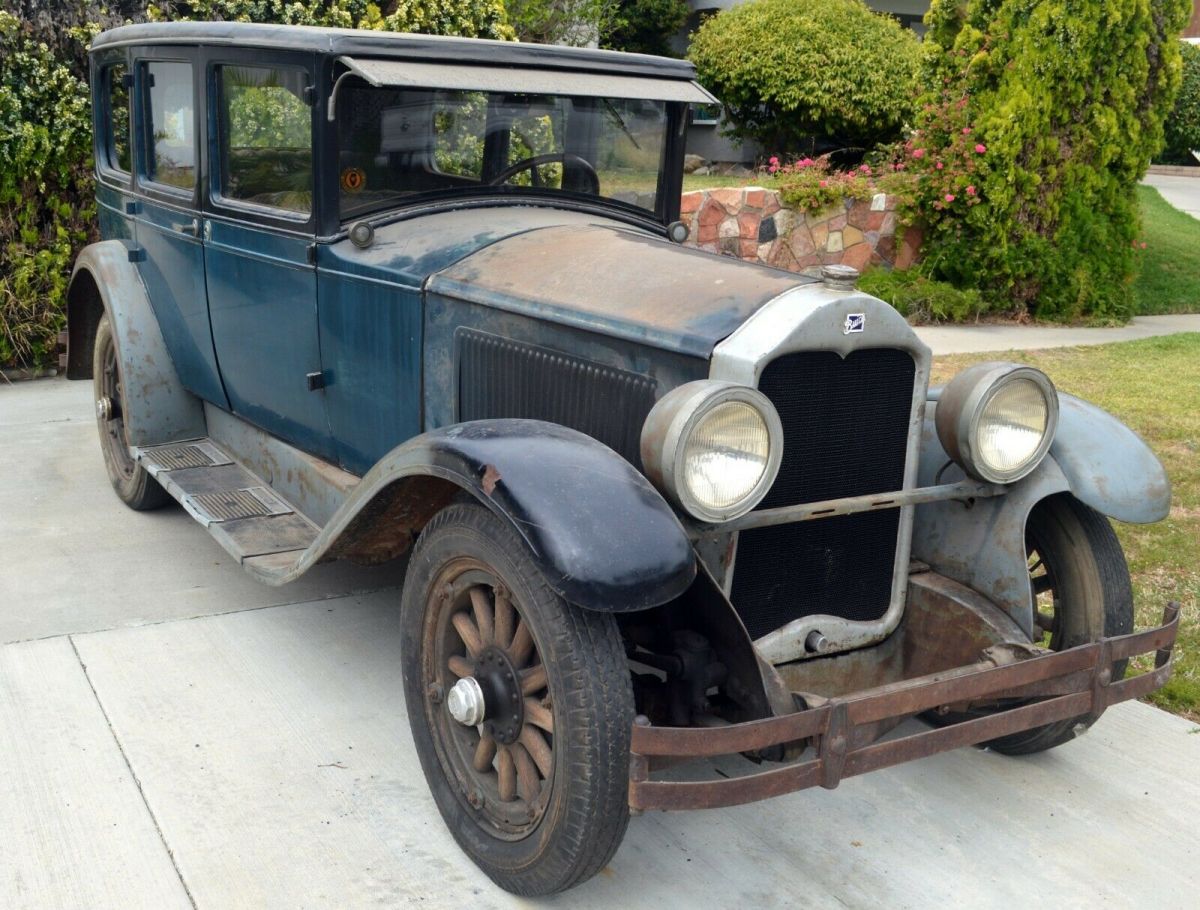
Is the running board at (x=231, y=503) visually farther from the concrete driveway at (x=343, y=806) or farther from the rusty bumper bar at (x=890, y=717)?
the rusty bumper bar at (x=890, y=717)

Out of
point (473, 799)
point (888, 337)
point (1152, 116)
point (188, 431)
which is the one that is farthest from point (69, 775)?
point (1152, 116)

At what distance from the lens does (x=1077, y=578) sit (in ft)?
10.00

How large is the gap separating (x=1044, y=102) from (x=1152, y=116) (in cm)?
100

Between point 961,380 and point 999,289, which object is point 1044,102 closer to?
point 999,289

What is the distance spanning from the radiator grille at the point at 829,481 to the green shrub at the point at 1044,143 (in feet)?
21.6

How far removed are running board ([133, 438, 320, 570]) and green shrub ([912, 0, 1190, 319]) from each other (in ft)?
20.8

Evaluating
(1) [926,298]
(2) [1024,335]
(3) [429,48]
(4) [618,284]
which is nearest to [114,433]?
(3) [429,48]

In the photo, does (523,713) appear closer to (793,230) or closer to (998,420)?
(998,420)

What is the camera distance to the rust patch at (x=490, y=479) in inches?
96.4

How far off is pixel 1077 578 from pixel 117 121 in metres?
4.06

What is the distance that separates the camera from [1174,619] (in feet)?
9.08

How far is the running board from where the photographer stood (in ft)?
11.9

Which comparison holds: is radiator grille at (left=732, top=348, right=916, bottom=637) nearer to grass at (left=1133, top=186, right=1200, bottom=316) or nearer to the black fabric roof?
the black fabric roof

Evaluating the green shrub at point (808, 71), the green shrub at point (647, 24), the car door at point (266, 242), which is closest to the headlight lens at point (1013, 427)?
the car door at point (266, 242)
